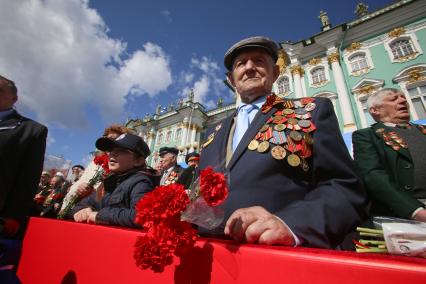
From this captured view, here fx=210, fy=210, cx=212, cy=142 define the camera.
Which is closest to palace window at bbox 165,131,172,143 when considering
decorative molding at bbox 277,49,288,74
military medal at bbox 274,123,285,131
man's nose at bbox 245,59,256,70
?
decorative molding at bbox 277,49,288,74

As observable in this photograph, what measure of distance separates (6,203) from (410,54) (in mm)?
18530

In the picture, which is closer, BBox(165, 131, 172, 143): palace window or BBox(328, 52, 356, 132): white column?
BBox(328, 52, 356, 132): white column

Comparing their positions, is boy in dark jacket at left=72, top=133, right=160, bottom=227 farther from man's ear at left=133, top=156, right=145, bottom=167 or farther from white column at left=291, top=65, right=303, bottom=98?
white column at left=291, top=65, right=303, bottom=98

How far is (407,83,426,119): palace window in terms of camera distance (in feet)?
38.7

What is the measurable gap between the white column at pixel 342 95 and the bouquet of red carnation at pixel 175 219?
14347mm

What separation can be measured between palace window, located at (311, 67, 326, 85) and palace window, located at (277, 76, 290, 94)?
1.88 m

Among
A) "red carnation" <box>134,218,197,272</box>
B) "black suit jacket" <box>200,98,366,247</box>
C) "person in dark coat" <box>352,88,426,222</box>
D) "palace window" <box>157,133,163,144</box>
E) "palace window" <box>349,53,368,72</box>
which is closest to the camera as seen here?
"red carnation" <box>134,218,197,272</box>

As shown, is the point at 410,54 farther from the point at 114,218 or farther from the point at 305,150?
the point at 114,218

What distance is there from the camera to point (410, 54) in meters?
12.7

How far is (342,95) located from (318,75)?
2866mm

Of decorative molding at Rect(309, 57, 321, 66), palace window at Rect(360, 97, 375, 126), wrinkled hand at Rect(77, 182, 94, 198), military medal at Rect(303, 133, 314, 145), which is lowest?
wrinkled hand at Rect(77, 182, 94, 198)

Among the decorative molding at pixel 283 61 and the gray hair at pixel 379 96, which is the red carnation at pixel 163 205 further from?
the decorative molding at pixel 283 61

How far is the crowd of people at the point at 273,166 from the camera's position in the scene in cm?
93

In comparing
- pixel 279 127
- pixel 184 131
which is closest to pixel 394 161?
pixel 279 127
